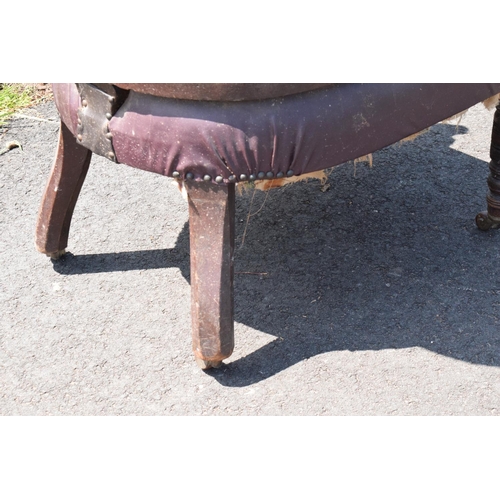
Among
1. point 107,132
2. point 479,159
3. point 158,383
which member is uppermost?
point 107,132

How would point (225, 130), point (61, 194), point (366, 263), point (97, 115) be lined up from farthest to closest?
point (366, 263) < point (61, 194) < point (97, 115) < point (225, 130)

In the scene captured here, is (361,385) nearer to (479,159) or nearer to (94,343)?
(94,343)

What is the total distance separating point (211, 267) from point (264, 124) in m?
0.39

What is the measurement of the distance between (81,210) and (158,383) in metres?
0.84

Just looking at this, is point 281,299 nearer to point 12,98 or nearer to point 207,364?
point 207,364

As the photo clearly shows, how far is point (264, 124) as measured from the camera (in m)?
1.63

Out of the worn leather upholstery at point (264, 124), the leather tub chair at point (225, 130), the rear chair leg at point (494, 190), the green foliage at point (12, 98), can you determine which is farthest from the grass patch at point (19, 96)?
the rear chair leg at point (494, 190)

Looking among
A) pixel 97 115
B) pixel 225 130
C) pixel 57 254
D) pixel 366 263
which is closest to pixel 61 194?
pixel 57 254

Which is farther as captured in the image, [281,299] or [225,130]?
[281,299]

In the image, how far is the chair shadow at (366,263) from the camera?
207cm

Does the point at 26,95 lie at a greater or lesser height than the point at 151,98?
lesser

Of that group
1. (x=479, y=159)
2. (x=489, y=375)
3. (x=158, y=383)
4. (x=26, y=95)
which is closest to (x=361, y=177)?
(x=479, y=159)

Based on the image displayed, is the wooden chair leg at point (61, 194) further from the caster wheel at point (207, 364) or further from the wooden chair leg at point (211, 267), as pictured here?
the caster wheel at point (207, 364)

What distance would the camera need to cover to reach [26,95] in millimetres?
3240
